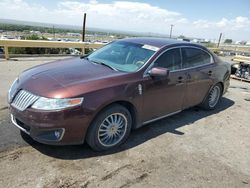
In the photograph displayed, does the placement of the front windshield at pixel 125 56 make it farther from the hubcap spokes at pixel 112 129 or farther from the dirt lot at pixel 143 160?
the dirt lot at pixel 143 160

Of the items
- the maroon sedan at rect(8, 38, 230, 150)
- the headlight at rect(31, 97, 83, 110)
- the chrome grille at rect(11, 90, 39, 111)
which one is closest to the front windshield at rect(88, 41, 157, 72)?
the maroon sedan at rect(8, 38, 230, 150)

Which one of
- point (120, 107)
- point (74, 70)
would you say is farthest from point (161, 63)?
point (74, 70)

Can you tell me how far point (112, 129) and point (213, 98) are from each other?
333 centimetres

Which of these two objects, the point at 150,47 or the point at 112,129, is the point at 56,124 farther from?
the point at 150,47

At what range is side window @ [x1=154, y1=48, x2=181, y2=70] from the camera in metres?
4.27

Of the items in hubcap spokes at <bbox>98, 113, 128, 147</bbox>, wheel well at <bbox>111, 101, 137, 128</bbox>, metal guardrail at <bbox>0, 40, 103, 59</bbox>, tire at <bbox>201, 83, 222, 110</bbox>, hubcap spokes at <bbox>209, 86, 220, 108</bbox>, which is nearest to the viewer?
hubcap spokes at <bbox>98, 113, 128, 147</bbox>

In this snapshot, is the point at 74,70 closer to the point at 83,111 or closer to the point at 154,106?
the point at 83,111

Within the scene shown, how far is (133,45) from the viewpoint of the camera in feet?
15.1

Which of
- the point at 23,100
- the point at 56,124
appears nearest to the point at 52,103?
the point at 56,124

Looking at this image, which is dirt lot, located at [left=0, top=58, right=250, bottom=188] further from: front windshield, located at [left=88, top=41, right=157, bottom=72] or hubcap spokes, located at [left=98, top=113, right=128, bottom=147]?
front windshield, located at [left=88, top=41, right=157, bottom=72]

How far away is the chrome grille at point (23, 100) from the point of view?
318 cm

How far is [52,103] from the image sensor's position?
10.1 ft

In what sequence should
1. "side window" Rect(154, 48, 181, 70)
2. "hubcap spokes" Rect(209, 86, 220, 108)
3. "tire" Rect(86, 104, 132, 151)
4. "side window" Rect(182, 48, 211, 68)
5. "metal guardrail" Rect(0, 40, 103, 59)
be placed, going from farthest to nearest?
"metal guardrail" Rect(0, 40, 103, 59)
"hubcap spokes" Rect(209, 86, 220, 108)
"side window" Rect(182, 48, 211, 68)
"side window" Rect(154, 48, 181, 70)
"tire" Rect(86, 104, 132, 151)

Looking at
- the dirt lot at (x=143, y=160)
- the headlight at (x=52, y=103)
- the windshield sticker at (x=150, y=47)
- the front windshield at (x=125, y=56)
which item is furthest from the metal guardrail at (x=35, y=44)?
the headlight at (x=52, y=103)
